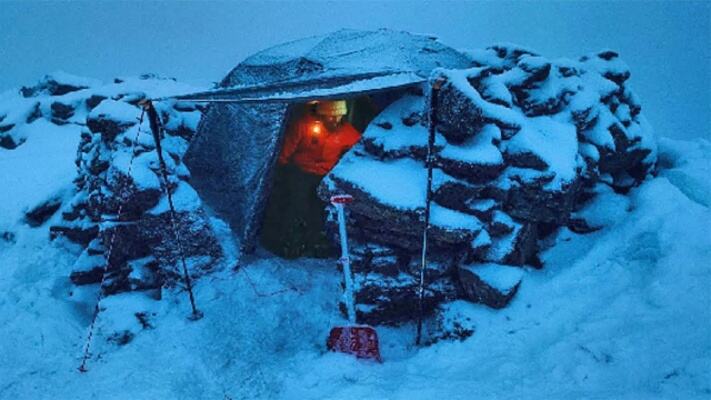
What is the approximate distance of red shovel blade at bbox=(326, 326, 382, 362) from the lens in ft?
18.6

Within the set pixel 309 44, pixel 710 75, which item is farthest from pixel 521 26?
pixel 309 44

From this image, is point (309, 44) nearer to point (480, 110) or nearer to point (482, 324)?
point (480, 110)

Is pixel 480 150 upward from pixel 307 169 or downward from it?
upward

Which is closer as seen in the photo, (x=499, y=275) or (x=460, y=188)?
(x=499, y=275)

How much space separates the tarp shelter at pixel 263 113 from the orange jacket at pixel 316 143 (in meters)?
1.79

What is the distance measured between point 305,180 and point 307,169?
22.6 inches

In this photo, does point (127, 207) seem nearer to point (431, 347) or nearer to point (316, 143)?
point (316, 143)

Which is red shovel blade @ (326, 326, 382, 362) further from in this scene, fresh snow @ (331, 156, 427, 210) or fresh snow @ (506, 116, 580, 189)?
fresh snow @ (506, 116, 580, 189)

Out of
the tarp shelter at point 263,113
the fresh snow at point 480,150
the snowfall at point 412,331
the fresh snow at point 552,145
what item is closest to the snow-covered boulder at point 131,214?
the snowfall at point 412,331

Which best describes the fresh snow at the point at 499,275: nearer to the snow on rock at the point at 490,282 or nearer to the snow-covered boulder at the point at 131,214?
the snow on rock at the point at 490,282

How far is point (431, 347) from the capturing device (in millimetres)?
5773

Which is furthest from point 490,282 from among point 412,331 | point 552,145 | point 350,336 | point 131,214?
point 131,214

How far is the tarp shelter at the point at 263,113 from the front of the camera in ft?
27.0

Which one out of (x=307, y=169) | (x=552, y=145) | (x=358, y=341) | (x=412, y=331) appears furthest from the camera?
(x=307, y=169)
